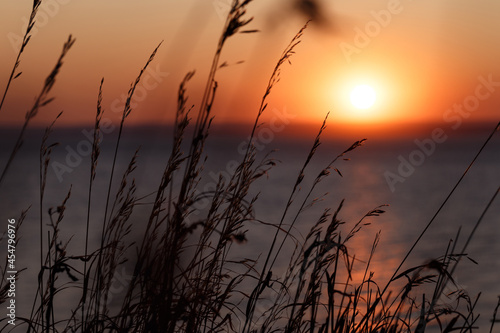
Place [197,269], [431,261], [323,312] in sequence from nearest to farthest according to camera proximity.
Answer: [431,261] → [197,269] → [323,312]

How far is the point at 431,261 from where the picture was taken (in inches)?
55.7

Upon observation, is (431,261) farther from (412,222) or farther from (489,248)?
(412,222)

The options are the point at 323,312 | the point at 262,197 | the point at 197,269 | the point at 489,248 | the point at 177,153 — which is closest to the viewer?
the point at 177,153

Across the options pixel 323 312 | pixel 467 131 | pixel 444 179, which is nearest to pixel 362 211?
pixel 323 312

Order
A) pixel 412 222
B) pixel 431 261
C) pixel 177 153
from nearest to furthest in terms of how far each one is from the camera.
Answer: pixel 431 261, pixel 177 153, pixel 412 222

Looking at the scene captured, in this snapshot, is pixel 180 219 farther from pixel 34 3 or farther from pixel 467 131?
pixel 467 131

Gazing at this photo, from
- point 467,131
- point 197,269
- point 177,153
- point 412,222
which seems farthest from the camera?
point 467,131

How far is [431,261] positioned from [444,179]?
16.0 meters

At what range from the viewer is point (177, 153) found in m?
1.58

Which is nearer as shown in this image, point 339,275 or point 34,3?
point 34,3

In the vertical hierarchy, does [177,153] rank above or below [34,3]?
below

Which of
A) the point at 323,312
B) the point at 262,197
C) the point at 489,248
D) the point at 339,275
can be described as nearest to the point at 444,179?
the point at 262,197

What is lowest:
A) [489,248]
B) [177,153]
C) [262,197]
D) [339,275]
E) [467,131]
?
[177,153]

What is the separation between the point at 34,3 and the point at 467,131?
56894 millimetres
